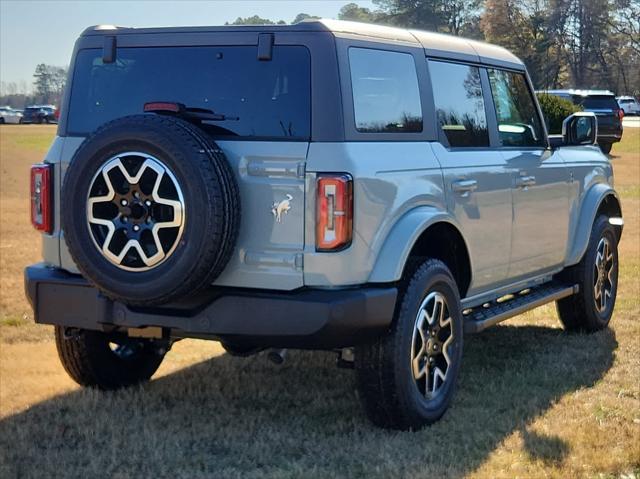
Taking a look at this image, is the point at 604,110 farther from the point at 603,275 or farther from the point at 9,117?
the point at 9,117

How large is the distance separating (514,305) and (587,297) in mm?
1222

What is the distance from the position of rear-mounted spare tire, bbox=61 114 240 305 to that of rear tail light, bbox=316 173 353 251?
38 cm

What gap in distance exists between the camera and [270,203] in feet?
15.0

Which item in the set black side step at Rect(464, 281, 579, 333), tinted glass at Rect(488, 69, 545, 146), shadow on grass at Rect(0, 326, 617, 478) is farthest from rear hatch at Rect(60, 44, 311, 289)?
tinted glass at Rect(488, 69, 545, 146)

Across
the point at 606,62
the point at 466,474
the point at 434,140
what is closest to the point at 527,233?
the point at 434,140

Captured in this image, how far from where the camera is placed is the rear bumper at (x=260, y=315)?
446 cm

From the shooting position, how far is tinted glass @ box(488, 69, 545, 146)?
20.8ft

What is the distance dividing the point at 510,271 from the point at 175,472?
8.66 feet

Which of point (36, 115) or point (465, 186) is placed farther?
point (36, 115)

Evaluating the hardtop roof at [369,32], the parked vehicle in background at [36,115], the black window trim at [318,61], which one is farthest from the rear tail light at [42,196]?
the parked vehicle in background at [36,115]

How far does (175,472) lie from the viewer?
4480mm

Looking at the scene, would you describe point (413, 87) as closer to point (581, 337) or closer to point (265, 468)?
point (265, 468)

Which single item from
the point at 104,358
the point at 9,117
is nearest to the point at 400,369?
the point at 104,358

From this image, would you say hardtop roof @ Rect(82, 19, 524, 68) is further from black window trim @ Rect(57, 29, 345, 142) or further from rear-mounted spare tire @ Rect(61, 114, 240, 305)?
rear-mounted spare tire @ Rect(61, 114, 240, 305)
